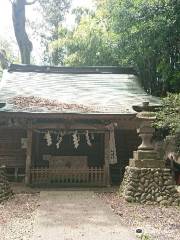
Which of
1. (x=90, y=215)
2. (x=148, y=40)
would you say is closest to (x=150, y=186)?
(x=90, y=215)

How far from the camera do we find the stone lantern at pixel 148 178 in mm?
12273

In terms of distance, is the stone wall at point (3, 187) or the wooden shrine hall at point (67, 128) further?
the wooden shrine hall at point (67, 128)

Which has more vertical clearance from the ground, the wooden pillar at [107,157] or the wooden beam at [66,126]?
the wooden beam at [66,126]

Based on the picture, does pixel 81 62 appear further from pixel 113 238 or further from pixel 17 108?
pixel 113 238

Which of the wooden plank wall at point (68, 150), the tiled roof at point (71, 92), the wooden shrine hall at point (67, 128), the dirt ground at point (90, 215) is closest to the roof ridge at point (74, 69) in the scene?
the tiled roof at point (71, 92)

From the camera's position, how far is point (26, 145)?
16.1 metres

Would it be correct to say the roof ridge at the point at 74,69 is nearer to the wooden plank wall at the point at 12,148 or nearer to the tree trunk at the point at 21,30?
the wooden plank wall at the point at 12,148

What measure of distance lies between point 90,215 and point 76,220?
2.29ft

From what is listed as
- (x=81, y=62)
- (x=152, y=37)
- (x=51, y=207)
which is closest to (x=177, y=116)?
(x=51, y=207)

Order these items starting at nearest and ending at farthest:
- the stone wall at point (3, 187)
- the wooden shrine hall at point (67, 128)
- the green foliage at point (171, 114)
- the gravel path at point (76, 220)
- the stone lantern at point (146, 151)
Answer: the gravel path at point (76, 220)
the green foliage at point (171, 114)
the stone wall at point (3, 187)
the stone lantern at point (146, 151)
the wooden shrine hall at point (67, 128)

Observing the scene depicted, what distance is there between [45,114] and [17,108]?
119 cm

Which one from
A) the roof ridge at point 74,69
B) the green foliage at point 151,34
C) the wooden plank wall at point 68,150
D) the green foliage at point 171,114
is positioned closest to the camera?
the green foliage at point 171,114

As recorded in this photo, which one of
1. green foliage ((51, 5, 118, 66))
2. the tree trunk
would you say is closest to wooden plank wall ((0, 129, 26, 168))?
green foliage ((51, 5, 118, 66))

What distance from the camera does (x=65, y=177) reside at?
16.2 m
